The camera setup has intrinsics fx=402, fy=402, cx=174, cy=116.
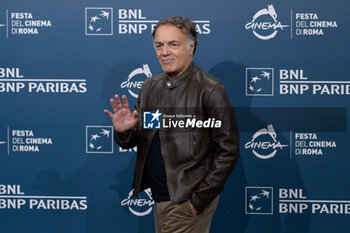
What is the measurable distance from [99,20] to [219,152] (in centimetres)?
152

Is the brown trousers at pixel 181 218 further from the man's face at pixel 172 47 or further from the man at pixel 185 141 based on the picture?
the man's face at pixel 172 47

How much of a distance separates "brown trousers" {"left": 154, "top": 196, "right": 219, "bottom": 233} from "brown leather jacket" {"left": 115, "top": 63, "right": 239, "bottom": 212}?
51 mm

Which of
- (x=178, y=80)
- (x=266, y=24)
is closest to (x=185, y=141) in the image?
(x=178, y=80)

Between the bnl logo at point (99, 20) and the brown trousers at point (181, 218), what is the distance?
57.9 inches

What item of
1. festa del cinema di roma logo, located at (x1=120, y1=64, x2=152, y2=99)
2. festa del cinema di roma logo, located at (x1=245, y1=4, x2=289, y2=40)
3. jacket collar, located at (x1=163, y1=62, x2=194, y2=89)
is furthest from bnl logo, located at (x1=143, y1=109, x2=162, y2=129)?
festa del cinema di roma logo, located at (x1=245, y1=4, x2=289, y2=40)

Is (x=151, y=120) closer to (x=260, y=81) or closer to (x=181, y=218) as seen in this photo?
(x=181, y=218)

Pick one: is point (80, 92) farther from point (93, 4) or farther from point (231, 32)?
point (231, 32)

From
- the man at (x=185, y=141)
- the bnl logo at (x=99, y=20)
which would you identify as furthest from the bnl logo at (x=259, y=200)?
the bnl logo at (x=99, y=20)

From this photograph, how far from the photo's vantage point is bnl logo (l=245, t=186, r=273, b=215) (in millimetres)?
3016

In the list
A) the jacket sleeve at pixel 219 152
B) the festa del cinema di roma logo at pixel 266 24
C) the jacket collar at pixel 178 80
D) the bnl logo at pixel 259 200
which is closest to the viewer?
the jacket sleeve at pixel 219 152

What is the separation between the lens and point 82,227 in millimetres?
3104

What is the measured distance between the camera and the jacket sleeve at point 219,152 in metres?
1.97

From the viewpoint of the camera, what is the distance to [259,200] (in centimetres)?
302

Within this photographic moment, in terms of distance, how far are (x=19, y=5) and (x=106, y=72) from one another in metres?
0.82
